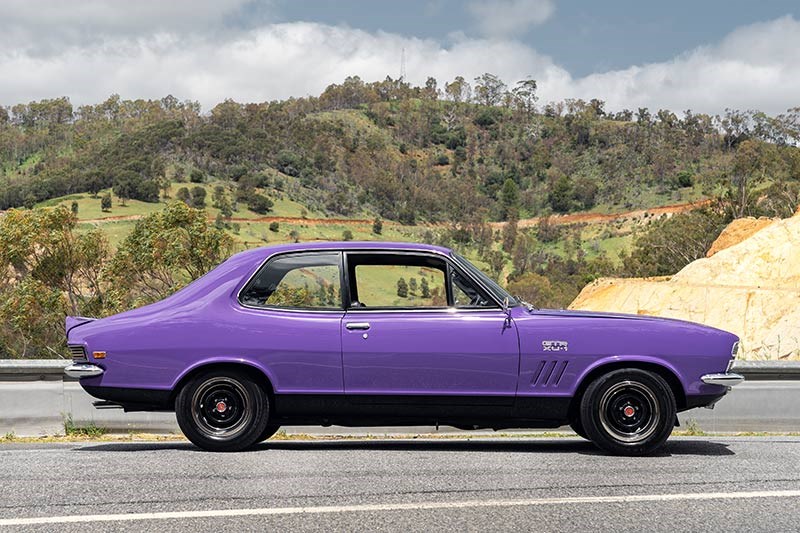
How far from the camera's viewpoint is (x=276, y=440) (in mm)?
8734

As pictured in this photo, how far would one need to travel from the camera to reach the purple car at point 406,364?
7.09 metres

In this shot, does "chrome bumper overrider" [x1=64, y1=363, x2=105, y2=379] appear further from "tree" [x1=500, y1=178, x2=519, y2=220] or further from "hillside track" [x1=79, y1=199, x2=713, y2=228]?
"tree" [x1=500, y1=178, x2=519, y2=220]

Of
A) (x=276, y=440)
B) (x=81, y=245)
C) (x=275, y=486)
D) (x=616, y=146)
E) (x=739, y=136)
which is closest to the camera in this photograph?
(x=275, y=486)

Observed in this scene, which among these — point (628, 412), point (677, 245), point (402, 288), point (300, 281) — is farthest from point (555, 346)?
point (677, 245)

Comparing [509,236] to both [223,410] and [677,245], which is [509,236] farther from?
[223,410]

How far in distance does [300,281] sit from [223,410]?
1.22m

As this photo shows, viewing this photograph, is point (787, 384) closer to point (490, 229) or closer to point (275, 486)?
point (275, 486)

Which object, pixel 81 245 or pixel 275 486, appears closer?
pixel 275 486

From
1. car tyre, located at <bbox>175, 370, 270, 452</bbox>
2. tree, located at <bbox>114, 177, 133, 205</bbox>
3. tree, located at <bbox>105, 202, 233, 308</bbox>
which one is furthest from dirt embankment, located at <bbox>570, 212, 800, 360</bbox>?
tree, located at <bbox>114, 177, 133, 205</bbox>

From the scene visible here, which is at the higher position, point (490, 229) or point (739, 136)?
point (739, 136)

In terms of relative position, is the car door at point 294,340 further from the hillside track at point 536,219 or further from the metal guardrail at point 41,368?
the hillside track at point 536,219

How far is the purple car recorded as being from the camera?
7.09 meters

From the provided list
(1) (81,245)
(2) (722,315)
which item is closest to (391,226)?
(1) (81,245)

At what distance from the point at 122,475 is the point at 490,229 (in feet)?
503
